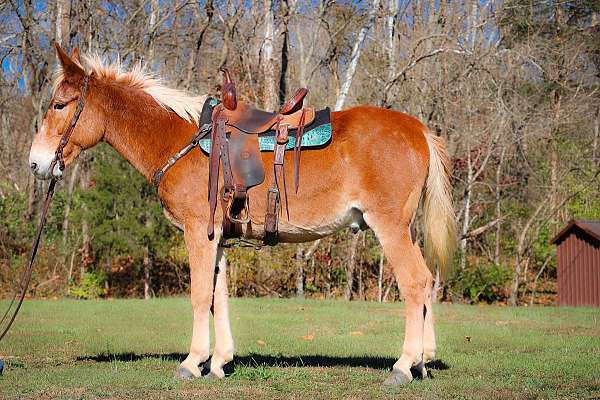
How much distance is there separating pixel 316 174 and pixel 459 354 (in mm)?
3344

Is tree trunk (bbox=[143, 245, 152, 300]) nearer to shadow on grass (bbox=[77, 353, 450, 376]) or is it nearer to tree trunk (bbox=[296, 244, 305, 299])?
tree trunk (bbox=[296, 244, 305, 299])

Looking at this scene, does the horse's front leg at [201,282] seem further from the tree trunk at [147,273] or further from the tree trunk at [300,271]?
the tree trunk at [147,273]

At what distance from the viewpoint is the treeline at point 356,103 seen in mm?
20922

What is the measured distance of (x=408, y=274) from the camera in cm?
659

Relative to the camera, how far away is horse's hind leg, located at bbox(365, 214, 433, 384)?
6539 mm

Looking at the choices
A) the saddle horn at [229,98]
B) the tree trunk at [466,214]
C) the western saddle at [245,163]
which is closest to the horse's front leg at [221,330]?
the western saddle at [245,163]

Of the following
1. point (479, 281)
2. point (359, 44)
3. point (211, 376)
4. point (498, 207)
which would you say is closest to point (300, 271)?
point (479, 281)

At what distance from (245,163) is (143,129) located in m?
1.18

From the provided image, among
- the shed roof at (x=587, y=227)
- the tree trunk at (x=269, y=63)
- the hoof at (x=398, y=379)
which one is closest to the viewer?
the hoof at (x=398, y=379)

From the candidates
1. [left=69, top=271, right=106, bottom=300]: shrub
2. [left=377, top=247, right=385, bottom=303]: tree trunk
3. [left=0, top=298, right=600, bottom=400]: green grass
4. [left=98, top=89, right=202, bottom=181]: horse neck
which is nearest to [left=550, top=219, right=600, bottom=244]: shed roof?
Answer: [left=0, top=298, right=600, bottom=400]: green grass

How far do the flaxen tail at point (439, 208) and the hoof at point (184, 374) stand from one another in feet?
8.50

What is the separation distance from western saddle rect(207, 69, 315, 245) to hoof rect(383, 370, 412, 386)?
163 cm

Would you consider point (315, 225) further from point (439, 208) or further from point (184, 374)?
point (184, 374)

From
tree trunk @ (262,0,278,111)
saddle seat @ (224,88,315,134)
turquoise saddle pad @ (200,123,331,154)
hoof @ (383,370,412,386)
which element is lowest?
hoof @ (383,370,412,386)
